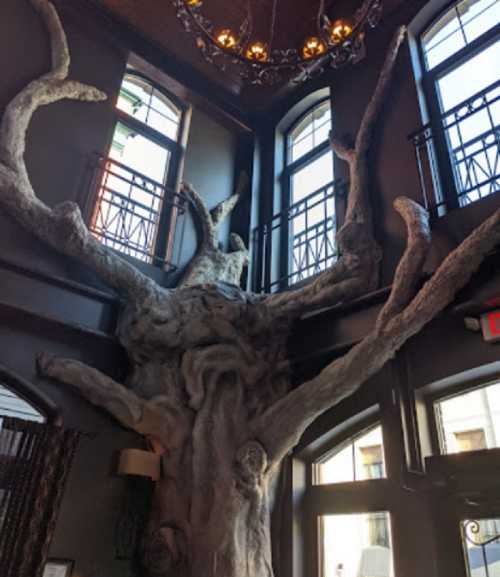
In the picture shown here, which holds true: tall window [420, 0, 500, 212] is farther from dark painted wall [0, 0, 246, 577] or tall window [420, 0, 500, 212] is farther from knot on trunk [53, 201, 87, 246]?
knot on trunk [53, 201, 87, 246]

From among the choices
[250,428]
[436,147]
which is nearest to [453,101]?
[436,147]

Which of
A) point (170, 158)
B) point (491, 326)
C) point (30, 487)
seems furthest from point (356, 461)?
point (170, 158)

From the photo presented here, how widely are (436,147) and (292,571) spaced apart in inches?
126

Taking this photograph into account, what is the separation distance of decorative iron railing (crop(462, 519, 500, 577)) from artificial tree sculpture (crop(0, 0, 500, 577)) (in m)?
0.96

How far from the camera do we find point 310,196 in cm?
466

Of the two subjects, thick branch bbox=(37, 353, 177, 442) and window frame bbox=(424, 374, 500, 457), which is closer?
window frame bbox=(424, 374, 500, 457)

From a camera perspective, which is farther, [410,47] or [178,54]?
[178,54]

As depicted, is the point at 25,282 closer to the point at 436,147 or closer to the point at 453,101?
the point at 436,147

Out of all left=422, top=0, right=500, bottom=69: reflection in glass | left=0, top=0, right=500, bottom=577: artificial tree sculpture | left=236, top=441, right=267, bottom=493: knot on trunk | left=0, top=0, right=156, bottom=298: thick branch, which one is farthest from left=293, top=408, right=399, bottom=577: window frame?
left=422, top=0, right=500, bottom=69: reflection in glass

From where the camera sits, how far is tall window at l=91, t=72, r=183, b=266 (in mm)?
4262

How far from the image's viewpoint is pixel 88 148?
4289mm

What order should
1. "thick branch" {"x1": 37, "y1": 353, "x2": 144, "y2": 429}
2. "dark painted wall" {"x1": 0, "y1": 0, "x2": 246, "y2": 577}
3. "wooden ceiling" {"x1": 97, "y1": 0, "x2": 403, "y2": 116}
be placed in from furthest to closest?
"wooden ceiling" {"x1": 97, "y1": 0, "x2": 403, "y2": 116} < "thick branch" {"x1": 37, "y1": 353, "x2": 144, "y2": 429} < "dark painted wall" {"x1": 0, "y1": 0, "x2": 246, "y2": 577}

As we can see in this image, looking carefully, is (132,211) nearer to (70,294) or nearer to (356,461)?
(70,294)

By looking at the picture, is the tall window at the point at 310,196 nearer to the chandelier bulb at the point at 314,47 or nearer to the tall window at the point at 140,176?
the tall window at the point at 140,176
